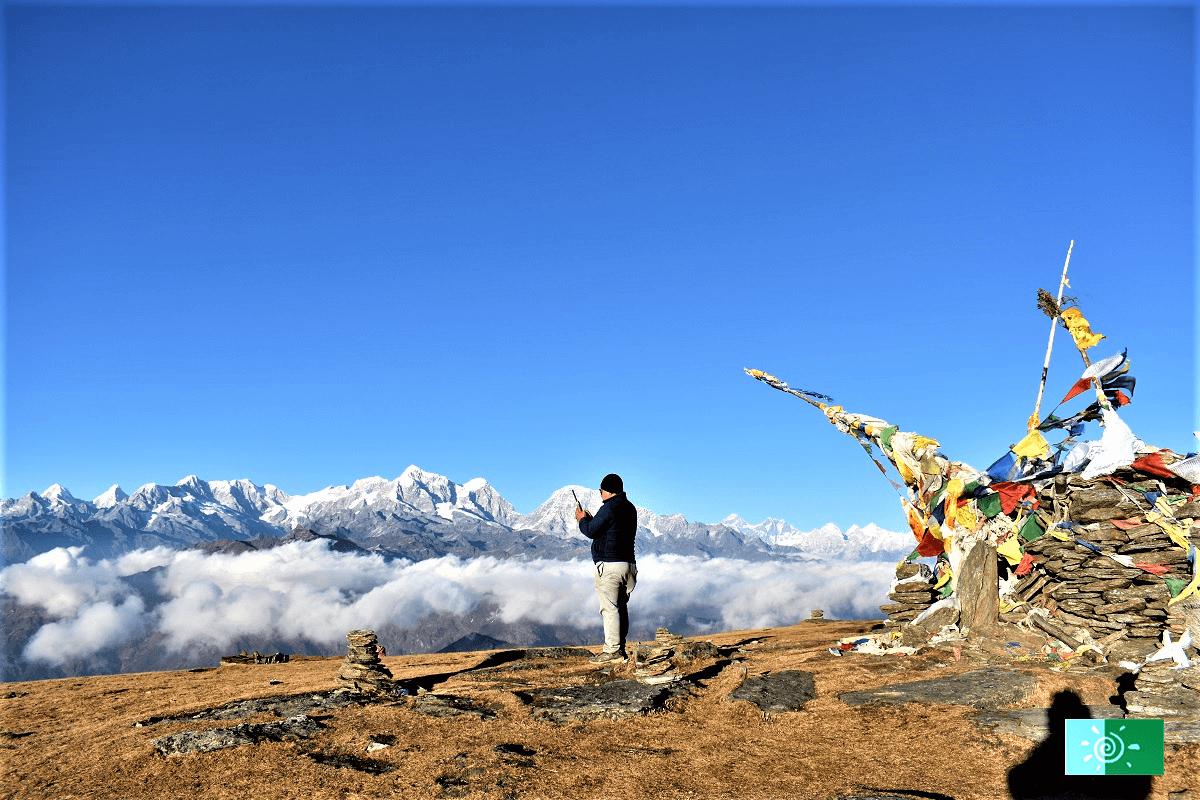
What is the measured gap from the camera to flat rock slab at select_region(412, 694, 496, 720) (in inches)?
403

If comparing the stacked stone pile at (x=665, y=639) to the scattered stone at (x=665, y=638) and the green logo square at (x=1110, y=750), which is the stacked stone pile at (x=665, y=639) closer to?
the scattered stone at (x=665, y=638)

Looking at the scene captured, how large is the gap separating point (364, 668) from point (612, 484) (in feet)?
16.9

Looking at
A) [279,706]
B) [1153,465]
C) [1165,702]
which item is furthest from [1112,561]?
[279,706]

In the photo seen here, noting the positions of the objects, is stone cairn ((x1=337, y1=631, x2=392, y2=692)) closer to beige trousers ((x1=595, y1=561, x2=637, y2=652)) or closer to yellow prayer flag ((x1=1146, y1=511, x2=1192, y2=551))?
beige trousers ((x1=595, y1=561, x2=637, y2=652))

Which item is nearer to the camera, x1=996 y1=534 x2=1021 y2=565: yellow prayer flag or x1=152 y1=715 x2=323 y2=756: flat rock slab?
x1=152 y1=715 x2=323 y2=756: flat rock slab

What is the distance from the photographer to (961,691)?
1081cm

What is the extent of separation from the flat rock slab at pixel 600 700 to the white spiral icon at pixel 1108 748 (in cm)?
528

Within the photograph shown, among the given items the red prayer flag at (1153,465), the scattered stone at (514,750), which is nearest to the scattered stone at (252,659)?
the scattered stone at (514,750)

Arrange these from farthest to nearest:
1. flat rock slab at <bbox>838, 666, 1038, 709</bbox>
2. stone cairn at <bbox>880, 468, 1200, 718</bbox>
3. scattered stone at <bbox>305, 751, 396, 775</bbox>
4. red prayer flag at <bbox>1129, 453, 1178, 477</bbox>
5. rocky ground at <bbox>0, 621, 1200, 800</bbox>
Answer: red prayer flag at <bbox>1129, 453, 1178, 477</bbox> < stone cairn at <bbox>880, 468, 1200, 718</bbox> < flat rock slab at <bbox>838, 666, 1038, 709</bbox> < scattered stone at <bbox>305, 751, 396, 775</bbox> < rocky ground at <bbox>0, 621, 1200, 800</bbox>

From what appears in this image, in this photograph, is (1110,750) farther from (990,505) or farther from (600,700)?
(990,505)

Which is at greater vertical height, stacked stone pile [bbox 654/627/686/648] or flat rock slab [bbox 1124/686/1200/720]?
flat rock slab [bbox 1124/686/1200/720]

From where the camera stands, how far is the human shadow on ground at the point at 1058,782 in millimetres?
7164

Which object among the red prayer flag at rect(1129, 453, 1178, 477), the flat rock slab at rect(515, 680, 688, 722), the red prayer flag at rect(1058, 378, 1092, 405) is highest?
the red prayer flag at rect(1058, 378, 1092, 405)

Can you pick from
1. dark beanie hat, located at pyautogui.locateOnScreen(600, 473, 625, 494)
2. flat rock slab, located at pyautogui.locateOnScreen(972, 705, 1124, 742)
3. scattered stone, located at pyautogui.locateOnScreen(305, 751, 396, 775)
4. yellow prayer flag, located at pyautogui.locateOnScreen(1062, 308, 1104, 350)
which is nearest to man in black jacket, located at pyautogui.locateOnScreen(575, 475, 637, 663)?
dark beanie hat, located at pyautogui.locateOnScreen(600, 473, 625, 494)
